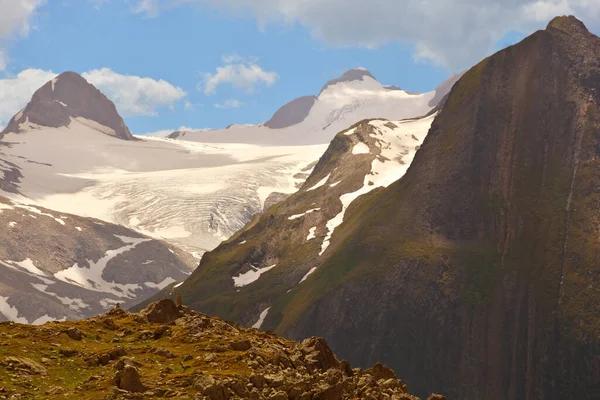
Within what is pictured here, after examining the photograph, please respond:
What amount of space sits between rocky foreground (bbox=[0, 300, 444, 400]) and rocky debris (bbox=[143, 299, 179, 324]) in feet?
0.22

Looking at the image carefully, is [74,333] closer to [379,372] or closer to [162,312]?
[162,312]

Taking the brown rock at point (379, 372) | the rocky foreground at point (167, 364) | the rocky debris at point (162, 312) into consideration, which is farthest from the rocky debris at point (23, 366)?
the brown rock at point (379, 372)

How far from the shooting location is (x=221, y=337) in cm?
5766

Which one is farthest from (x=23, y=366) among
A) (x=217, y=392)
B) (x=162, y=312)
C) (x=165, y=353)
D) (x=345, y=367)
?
(x=345, y=367)

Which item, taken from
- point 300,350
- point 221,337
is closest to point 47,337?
point 221,337

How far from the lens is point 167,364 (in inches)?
2029

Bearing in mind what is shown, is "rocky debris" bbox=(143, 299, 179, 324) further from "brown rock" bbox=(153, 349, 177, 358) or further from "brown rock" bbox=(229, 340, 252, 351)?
"brown rock" bbox=(153, 349, 177, 358)

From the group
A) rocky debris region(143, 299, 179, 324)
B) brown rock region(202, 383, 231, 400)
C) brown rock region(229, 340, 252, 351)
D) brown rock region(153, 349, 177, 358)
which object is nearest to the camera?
brown rock region(202, 383, 231, 400)

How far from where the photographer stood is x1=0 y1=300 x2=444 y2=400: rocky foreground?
4562 cm

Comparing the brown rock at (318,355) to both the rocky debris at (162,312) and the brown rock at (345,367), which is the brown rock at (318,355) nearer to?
the brown rock at (345,367)

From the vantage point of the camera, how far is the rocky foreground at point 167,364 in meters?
45.6

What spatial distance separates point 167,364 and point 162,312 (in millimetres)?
13047

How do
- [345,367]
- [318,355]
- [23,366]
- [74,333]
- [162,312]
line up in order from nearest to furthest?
[23,366], [74,333], [318,355], [345,367], [162,312]

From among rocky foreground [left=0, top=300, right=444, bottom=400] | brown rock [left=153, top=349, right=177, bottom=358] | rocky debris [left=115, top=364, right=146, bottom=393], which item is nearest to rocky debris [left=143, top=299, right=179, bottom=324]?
rocky foreground [left=0, top=300, right=444, bottom=400]
